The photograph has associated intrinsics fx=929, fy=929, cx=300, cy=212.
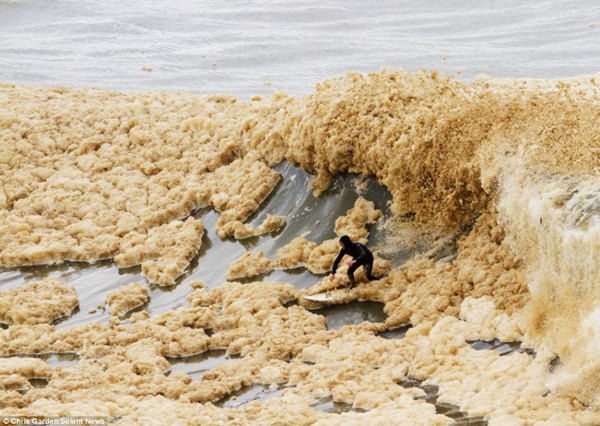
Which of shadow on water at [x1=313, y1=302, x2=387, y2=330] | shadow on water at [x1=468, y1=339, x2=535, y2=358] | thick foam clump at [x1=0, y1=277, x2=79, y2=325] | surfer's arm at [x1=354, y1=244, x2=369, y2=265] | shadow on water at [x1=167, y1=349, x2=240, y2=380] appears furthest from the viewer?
thick foam clump at [x1=0, y1=277, x2=79, y2=325]

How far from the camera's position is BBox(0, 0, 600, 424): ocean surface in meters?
10.8

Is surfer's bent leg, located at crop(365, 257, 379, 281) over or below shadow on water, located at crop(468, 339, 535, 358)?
over

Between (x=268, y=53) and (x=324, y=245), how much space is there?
44.7ft

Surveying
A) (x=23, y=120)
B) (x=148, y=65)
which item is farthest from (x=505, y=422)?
(x=148, y=65)

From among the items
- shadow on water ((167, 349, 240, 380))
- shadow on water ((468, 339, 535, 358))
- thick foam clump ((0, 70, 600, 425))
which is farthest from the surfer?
shadow on water ((468, 339, 535, 358))

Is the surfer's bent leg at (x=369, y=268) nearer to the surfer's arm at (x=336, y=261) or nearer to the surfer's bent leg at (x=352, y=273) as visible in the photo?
the surfer's bent leg at (x=352, y=273)

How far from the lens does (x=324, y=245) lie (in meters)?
10.2

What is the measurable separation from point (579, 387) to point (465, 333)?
158 cm

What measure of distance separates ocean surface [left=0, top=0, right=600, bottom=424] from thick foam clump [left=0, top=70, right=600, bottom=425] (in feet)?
0.78

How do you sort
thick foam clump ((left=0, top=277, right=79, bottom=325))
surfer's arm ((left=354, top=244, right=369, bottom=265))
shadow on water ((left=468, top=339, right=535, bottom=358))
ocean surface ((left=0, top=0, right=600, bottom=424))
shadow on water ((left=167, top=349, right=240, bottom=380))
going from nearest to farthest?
shadow on water ((left=468, top=339, right=535, bottom=358)), shadow on water ((left=167, top=349, right=240, bottom=380)), surfer's arm ((left=354, top=244, right=369, bottom=265)), thick foam clump ((left=0, top=277, right=79, bottom=325)), ocean surface ((left=0, top=0, right=600, bottom=424))

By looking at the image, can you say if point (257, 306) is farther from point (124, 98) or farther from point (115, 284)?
point (124, 98)

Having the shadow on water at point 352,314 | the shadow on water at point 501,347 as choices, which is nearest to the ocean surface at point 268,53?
the shadow on water at point 352,314

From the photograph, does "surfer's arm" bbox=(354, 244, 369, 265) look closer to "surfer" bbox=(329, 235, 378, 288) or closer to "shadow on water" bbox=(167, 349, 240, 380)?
"surfer" bbox=(329, 235, 378, 288)

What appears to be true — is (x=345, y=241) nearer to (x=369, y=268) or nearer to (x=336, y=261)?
(x=336, y=261)
